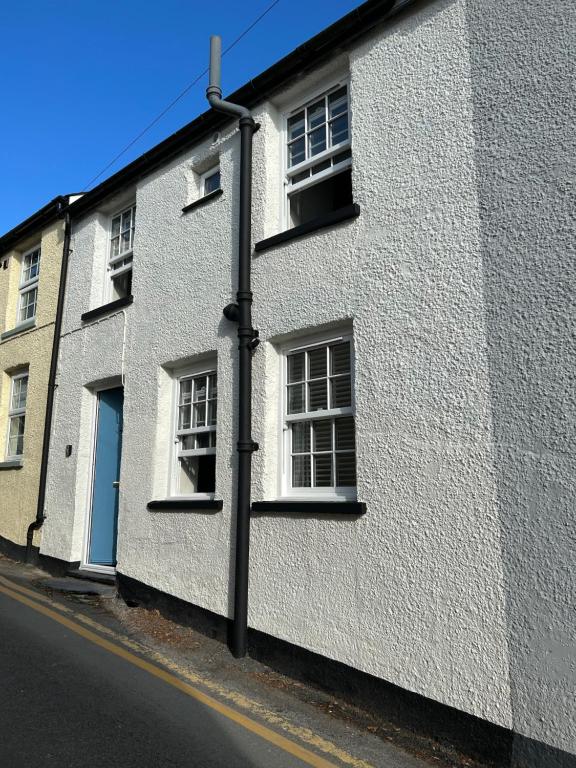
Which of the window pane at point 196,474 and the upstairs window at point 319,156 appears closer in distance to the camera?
the upstairs window at point 319,156

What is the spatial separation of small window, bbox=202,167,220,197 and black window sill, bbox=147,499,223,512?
379cm

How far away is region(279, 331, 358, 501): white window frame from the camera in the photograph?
219 inches

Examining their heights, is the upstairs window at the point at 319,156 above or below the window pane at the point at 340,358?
above

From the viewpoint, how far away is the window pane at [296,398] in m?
6.20

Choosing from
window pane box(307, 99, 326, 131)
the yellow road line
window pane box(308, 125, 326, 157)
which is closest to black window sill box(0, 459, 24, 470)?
the yellow road line

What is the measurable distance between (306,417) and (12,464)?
6640 mm

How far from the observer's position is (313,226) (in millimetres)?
6070

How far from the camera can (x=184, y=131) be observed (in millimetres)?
7984

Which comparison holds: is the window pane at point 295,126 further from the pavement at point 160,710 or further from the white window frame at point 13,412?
Result: the white window frame at point 13,412

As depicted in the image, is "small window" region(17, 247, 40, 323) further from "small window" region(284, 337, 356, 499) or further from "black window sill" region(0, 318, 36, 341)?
→ "small window" region(284, 337, 356, 499)

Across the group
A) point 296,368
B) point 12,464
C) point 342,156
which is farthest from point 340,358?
point 12,464

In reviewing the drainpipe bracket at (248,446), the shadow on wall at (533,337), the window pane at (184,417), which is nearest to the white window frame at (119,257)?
the window pane at (184,417)

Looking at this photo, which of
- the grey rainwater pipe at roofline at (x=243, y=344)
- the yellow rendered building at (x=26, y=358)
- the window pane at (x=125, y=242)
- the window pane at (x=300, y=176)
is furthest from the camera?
the yellow rendered building at (x=26, y=358)

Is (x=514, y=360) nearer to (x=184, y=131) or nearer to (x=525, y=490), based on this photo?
(x=525, y=490)
